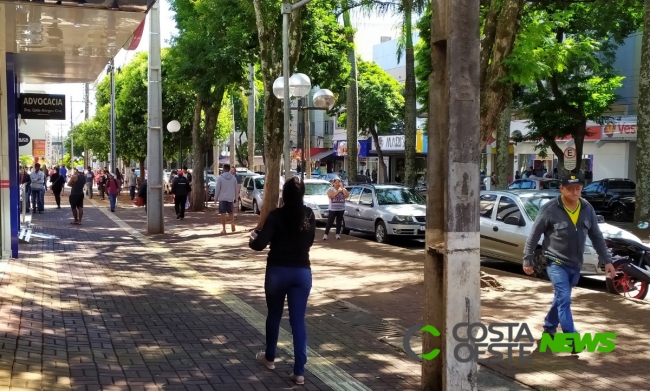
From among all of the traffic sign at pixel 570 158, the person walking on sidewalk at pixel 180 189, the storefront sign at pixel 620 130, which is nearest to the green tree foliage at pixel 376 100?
the storefront sign at pixel 620 130

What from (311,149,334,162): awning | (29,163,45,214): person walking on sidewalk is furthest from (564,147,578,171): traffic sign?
(311,149,334,162): awning

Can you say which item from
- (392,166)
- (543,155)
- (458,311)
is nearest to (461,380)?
(458,311)

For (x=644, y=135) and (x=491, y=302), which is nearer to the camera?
(x=491, y=302)

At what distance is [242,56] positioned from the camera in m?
24.6

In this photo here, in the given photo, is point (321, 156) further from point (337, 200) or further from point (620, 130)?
point (337, 200)

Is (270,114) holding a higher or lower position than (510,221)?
higher

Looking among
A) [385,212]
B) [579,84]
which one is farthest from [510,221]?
[579,84]

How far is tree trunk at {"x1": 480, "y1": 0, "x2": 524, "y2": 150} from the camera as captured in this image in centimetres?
1091

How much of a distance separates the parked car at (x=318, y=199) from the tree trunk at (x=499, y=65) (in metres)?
11.1

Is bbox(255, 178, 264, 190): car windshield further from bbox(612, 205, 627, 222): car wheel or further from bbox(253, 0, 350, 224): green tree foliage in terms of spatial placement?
bbox(612, 205, 627, 222): car wheel

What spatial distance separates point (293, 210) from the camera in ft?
19.9

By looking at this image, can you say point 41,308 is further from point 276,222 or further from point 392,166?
point 392,166

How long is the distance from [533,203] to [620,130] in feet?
91.7

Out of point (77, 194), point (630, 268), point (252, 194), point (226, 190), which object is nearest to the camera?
point (630, 268)
